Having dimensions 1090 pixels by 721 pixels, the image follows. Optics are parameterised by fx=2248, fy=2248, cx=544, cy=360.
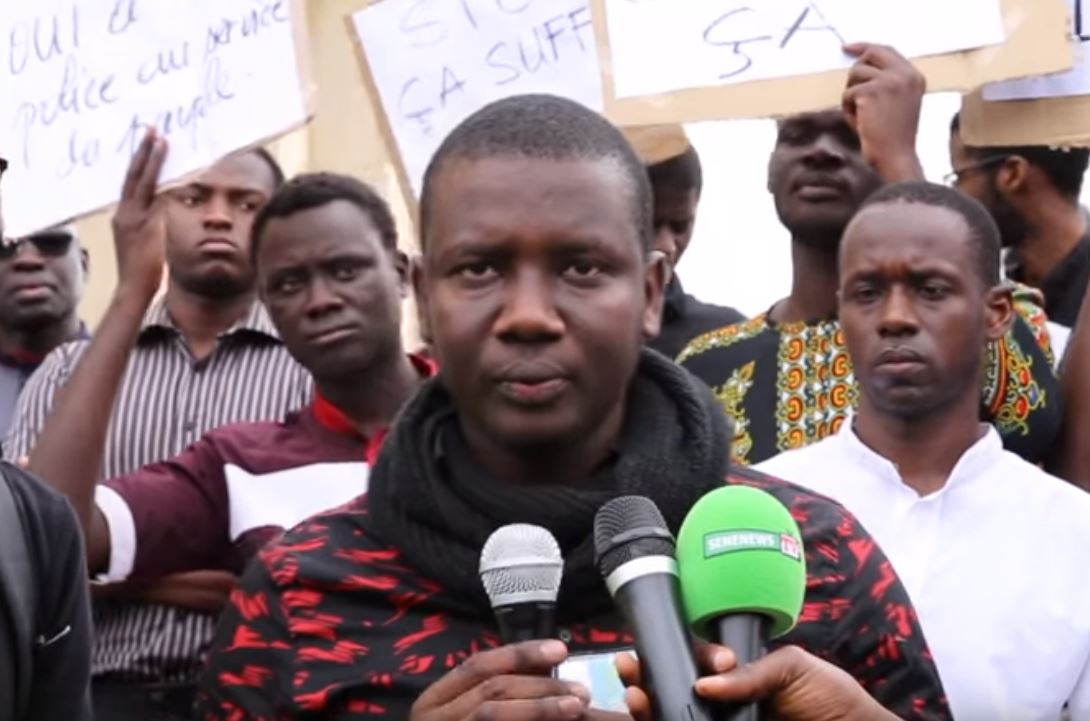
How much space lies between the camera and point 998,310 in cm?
464

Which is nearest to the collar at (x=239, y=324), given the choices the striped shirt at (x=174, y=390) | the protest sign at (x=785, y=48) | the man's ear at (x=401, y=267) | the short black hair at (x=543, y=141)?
the striped shirt at (x=174, y=390)

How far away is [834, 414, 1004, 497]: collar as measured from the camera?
14.4 ft

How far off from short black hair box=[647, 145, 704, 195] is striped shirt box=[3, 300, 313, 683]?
111 cm

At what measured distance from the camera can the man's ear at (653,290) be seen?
3.07 meters

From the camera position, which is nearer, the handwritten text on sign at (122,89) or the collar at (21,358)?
the handwritten text on sign at (122,89)

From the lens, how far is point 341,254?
5066mm

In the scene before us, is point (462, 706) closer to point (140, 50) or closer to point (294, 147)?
point (140, 50)

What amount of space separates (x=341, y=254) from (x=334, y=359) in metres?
0.27

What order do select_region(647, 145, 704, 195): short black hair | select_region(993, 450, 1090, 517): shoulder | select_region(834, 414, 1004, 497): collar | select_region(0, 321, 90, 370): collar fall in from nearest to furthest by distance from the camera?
select_region(993, 450, 1090, 517): shoulder < select_region(834, 414, 1004, 497): collar < select_region(647, 145, 704, 195): short black hair < select_region(0, 321, 90, 370): collar

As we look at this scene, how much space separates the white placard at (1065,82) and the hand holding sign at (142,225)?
1.83 m

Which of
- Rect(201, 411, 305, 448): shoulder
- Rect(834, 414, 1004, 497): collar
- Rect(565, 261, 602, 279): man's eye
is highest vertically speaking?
Rect(565, 261, 602, 279): man's eye

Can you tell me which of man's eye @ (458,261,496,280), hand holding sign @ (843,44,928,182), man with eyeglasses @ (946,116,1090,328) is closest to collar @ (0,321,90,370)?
man with eyeglasses @ (946,116,1090,328)

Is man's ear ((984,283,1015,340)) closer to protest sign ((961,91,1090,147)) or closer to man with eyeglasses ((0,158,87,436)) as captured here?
protest sign ((961,91,1090,147))

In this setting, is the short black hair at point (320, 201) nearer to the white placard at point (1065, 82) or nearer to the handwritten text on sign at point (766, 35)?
the handwritten text on sign at point (766, 35)
